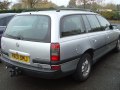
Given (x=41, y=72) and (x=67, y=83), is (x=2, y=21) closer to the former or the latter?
(x=67, y=83)

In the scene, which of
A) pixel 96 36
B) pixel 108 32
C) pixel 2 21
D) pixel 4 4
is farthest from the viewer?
pixel 4 4

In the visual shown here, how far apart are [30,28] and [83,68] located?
153 centimetres

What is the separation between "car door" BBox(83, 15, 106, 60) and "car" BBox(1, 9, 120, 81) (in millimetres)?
26

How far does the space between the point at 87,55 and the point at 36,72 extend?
4.63ft

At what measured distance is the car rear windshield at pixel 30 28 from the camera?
370 centimetres

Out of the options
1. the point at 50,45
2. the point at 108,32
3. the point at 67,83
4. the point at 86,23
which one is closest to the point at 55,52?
the point at 50,45

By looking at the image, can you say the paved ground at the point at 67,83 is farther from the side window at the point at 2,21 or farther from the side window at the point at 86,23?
the side window at the point at 2,21

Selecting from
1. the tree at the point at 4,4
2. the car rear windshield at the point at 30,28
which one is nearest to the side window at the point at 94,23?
the car rear windshield at the point at 30,28

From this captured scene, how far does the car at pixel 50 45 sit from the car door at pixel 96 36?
0.09 ft

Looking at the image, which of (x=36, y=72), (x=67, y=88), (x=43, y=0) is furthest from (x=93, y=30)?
(x=43, y=0)

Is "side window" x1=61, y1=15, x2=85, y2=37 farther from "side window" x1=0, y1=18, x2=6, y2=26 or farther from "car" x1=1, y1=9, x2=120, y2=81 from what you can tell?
"side window" x1=0, y1=18, x2=6, y2=26

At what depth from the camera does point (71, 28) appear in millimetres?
4078

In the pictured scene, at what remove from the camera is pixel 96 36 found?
4914 mm

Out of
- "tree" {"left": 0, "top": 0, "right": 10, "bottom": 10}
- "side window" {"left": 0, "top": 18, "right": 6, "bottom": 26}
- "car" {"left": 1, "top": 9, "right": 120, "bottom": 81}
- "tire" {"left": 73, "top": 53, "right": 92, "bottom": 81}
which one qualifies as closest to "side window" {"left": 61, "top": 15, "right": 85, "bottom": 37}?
"car" {"left": 1, "top": 9, "right": 120, "bottom": 81}
